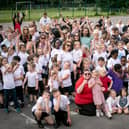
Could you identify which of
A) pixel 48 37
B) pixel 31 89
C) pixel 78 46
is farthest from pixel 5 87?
pixel 48 37

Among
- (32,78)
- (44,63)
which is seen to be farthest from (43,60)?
(32,78)

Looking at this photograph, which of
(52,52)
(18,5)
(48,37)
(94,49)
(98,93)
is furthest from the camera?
(18,5)

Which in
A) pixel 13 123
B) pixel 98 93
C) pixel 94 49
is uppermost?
pixel 94 49

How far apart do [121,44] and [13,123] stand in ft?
15.6

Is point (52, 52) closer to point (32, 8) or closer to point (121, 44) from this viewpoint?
point (121, 44)

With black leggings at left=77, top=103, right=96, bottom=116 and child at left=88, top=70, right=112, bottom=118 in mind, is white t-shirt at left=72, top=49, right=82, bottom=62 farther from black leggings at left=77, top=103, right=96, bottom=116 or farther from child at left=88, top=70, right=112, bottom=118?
black leggings at left=77, top=103, right=96, bottom=116

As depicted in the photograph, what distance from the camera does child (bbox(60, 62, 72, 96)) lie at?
32.2 feet

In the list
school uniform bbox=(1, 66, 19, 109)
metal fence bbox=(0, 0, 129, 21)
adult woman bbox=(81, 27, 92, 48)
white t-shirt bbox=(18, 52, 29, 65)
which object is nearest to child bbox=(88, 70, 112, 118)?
school uniform bbox=(1, 66, 19, 109)

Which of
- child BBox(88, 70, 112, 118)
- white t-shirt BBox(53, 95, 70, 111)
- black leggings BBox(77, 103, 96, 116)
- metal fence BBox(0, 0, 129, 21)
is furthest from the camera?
metal fence BBox(0, 0, 129, 21)

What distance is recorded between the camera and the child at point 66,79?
32.2 ft

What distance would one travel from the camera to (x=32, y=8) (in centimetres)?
5084

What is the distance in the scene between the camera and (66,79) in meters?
9.94

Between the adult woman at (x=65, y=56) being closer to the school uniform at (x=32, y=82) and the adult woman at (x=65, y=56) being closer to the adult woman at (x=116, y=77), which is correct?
the school uniform at (x=32, y=82)

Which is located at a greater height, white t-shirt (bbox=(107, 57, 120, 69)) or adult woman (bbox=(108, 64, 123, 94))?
white t-shirt (bbox=(107, 57, 120, 69))
